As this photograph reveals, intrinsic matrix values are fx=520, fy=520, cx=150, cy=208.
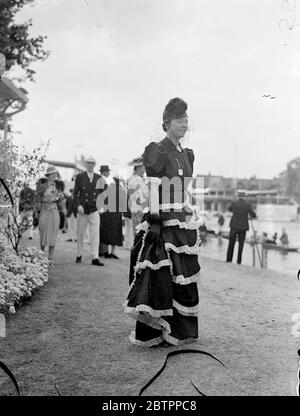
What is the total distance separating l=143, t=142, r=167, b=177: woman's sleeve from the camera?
3559 mm

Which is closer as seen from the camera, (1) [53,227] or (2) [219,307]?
(2) [219,307]

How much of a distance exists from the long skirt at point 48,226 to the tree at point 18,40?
2.07 m

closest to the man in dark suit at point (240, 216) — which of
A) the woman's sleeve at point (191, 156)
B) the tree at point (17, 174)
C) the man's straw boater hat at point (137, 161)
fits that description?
the man's straw boater hat at point (137, 161)

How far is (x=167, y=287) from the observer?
139 inches

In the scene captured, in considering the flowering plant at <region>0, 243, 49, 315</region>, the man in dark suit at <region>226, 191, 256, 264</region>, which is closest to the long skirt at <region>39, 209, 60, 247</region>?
the flowering plant at <region>0, 243, 49, 315</region>

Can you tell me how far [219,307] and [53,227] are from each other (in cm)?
319

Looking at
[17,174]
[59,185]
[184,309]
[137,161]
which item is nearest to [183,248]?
[184,309]

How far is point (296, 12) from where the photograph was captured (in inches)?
120

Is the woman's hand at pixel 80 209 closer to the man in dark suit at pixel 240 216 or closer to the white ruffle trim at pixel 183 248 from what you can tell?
the man in dark suit at pixel 240 216

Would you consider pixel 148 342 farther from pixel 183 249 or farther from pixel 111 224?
pixel 111 224

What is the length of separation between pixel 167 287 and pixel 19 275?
192 centimetres
